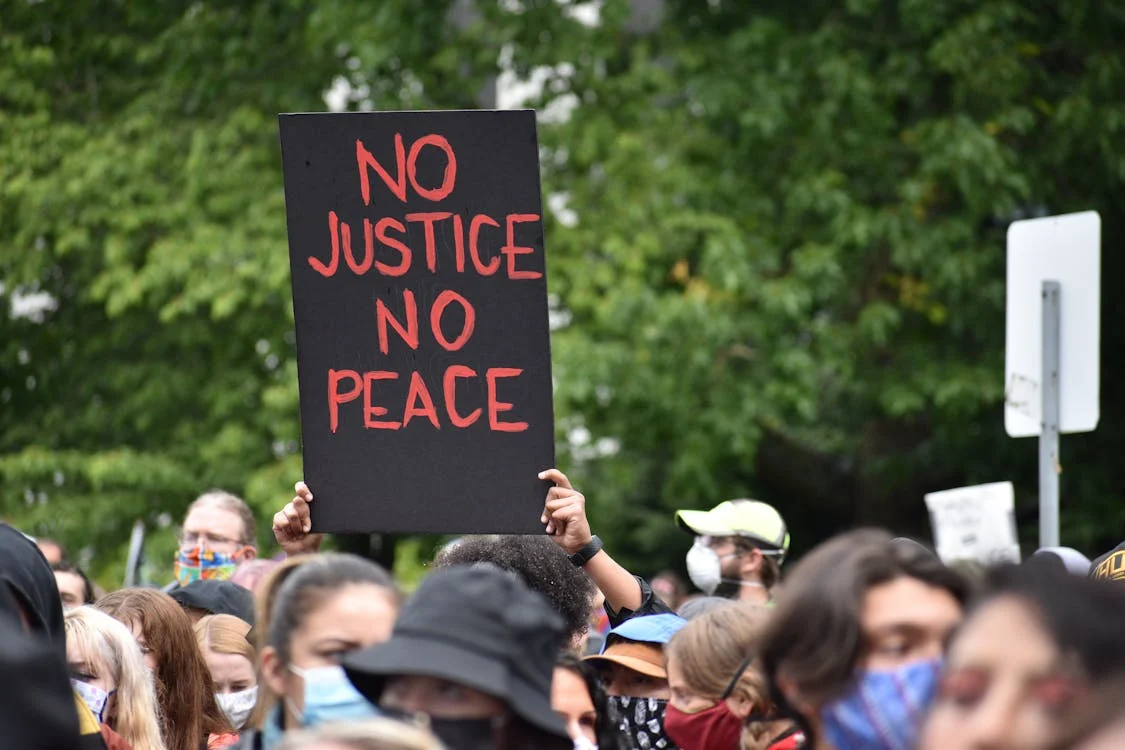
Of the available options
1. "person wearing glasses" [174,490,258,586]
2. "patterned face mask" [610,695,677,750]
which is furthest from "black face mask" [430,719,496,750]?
"person wearing glasses" [174,490,258,586]

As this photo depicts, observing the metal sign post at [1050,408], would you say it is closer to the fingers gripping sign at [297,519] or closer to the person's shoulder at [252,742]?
the fingers gripping sign at [297,519]

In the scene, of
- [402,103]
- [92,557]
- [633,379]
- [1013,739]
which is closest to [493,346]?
[1013,739]

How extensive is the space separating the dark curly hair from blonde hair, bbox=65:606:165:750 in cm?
83

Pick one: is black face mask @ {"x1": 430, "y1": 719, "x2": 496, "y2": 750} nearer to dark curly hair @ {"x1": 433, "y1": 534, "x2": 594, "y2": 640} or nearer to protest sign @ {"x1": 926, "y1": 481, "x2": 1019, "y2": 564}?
dark curly hair @ {"x1": 433, "y1": 534, "x2": 594, "y2": 640}

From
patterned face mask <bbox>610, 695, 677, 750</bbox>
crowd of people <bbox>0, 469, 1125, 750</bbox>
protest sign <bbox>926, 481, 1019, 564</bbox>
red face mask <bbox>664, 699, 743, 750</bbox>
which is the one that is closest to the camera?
crowd of people <bbox>0, 469, 1125, 750</bbox>

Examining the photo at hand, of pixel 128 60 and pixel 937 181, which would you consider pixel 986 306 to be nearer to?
pixel 937 181

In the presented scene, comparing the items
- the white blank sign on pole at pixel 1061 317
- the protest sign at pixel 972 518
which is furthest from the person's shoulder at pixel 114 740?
the protest sign at pixel 972 518

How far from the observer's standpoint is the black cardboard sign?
450cm

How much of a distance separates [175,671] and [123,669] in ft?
1.76

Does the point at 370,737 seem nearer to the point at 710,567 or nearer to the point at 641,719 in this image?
the point at 641,719

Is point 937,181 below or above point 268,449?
above

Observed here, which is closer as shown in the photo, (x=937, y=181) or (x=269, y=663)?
(x=269, y=663)

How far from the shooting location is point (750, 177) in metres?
12.5

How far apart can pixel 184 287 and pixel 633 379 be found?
3.25m
